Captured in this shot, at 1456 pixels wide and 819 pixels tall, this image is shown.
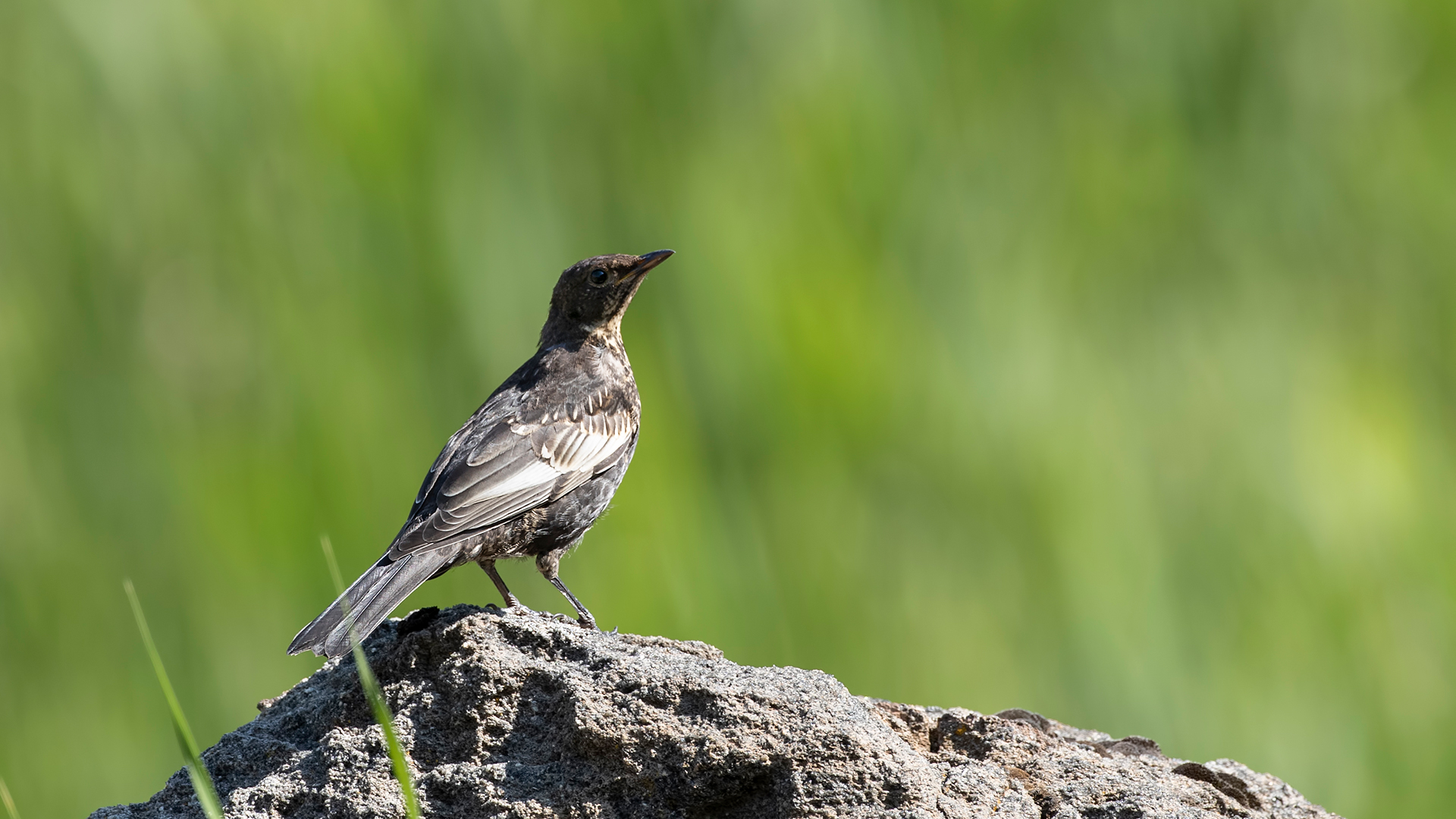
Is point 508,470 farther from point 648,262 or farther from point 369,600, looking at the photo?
point 648,262

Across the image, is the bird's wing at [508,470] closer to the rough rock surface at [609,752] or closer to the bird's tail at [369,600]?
the bird's tail at [369,600]

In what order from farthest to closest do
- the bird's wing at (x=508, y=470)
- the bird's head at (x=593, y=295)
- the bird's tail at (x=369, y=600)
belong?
the bird's head at (x=593, y=295) < the bird's wing at (x=508, y=470) < the bird's tail at (x=369, y=600)

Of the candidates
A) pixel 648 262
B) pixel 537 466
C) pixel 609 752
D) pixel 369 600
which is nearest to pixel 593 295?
pixel 648 262

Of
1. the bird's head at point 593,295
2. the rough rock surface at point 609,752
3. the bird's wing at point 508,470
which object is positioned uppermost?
the bird's head at point 593,295

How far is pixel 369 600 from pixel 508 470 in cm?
91

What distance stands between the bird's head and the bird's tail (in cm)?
171

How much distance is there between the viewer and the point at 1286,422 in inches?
253

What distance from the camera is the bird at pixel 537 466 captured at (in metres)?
3.44

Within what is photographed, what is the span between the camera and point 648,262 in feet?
16.6

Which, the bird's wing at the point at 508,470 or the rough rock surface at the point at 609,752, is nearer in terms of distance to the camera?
the rough rock surface at the point at 609,752

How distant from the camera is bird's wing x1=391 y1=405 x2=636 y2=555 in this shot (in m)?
3.74

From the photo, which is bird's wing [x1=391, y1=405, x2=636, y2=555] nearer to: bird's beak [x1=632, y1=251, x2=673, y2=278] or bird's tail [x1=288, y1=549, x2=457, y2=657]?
bird's tail [x1=288, y1=549, x2=457, y2=657]

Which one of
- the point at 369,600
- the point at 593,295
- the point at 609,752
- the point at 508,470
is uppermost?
the point at 593,295

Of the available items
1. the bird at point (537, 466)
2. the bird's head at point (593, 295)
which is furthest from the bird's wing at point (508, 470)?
the bird's head at point (593, 295)
